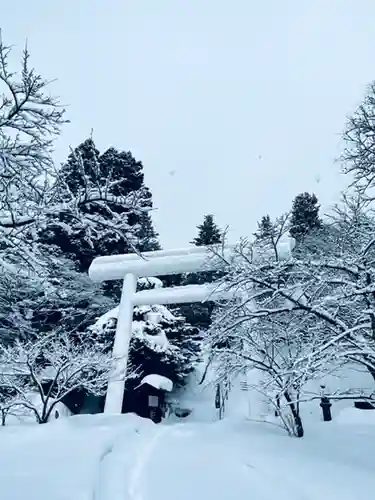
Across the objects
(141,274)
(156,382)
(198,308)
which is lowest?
(156,382)

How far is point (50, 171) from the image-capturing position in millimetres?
4262

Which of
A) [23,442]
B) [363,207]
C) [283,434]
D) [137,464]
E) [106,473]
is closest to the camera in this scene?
[106,473]

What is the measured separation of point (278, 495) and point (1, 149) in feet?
12.9


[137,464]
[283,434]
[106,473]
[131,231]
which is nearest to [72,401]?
[283,434]

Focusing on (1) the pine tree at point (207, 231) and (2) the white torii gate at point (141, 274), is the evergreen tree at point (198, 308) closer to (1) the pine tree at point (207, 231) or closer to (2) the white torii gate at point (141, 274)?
(1) the pine tree at point (207, 231)

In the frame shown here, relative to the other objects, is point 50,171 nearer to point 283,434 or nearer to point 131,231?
point 131,231

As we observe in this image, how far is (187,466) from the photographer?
5.10m

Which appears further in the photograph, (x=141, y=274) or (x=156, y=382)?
(x=156, y=382)

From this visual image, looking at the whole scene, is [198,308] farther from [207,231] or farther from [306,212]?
[306,212]

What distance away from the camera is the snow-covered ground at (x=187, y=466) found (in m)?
3.44

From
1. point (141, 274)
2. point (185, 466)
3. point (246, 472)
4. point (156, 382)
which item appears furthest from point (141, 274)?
point (246, 472)

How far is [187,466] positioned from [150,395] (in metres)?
8.88

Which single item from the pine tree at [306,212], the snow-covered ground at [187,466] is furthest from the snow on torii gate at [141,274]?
the pine tree at [306,212]

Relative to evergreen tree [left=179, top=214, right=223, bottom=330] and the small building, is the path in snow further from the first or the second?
evergreen tree [left=179, top=214, right=223, bottom=330]
